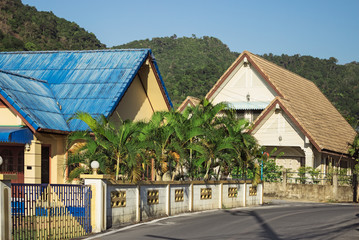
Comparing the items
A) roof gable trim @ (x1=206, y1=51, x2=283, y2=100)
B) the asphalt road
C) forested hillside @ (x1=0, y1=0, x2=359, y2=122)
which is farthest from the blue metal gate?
forested hillside @ (x1=0, y1=0, x2=359, y2=122)

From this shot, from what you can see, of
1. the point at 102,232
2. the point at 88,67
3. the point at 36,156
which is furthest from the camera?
the point at 88,67

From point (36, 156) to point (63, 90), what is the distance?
4899 mm

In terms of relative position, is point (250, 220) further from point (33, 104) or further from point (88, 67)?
point (88, 67)

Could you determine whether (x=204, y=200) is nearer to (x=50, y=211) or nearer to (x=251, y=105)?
(x=50, y=211)

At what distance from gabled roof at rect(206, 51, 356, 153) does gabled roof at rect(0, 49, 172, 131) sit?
35.9 feet

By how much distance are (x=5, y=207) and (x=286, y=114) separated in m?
26.8

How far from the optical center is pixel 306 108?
132ft

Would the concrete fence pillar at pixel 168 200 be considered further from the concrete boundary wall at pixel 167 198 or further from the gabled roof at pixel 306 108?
the gabled roof at pixel 306 108

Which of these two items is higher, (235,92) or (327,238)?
(235,92)

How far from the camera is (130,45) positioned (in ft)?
428

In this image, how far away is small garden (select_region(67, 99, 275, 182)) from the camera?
18.1 m

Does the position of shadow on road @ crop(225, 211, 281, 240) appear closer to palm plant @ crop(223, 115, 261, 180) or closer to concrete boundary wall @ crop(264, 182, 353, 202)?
palm plant @ crop(223, 115, 261, 180)

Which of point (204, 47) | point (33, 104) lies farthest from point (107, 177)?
point (204, 47)

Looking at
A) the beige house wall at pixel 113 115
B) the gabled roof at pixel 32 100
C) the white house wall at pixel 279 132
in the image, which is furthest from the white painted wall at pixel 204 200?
the white house wall at pixel 279 132
